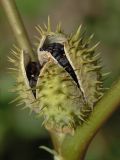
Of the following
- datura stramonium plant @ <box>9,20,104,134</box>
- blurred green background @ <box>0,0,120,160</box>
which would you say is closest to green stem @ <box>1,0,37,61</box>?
datura stramonium plant @ <box>9,20,104,134</box>

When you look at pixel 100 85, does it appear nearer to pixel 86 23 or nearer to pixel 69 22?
pixel 86 23

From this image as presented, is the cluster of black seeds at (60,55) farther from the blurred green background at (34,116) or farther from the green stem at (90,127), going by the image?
the blurred green background at (34,116)

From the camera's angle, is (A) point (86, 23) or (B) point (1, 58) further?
(A) point (86, 23)

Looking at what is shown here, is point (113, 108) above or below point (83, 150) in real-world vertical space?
above

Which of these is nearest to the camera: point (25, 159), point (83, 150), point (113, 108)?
point (113, 108)

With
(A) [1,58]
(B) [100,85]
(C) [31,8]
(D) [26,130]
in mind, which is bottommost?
(D) [26,130]

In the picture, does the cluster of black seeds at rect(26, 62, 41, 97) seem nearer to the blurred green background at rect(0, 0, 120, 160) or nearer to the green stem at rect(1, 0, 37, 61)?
the green stem at rect(1, 0, 37, 61)

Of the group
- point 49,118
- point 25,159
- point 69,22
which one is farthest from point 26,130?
point 69,22

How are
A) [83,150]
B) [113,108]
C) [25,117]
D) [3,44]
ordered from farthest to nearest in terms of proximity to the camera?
[3,44] → [25,117] → [83,150] → [113,108]
